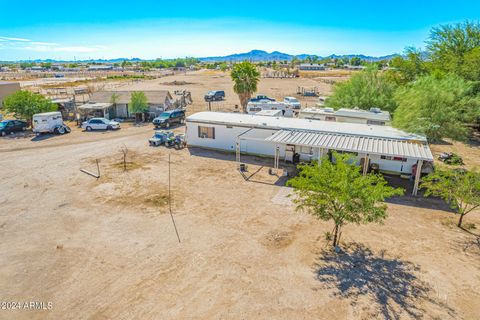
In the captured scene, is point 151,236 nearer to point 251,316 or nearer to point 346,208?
point 251,316

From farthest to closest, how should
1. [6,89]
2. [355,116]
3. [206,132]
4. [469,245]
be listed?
[6,89]
[355,116]
[206,132]
[469,245]

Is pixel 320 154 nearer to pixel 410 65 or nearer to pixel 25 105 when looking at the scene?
pixel 410 65

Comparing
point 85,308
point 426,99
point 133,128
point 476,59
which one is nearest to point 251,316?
point 85,308

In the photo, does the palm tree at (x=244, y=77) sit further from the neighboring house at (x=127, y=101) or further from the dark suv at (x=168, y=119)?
the dark suv at (x=168, y=119)

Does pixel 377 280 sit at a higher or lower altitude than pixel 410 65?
lower

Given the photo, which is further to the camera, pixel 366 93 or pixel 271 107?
pixel 271 107

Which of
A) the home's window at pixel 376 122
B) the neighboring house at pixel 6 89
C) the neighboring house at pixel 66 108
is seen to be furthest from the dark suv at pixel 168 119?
the neighboring house at pixel 6 89

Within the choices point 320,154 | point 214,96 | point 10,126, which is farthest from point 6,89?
point 320,154
